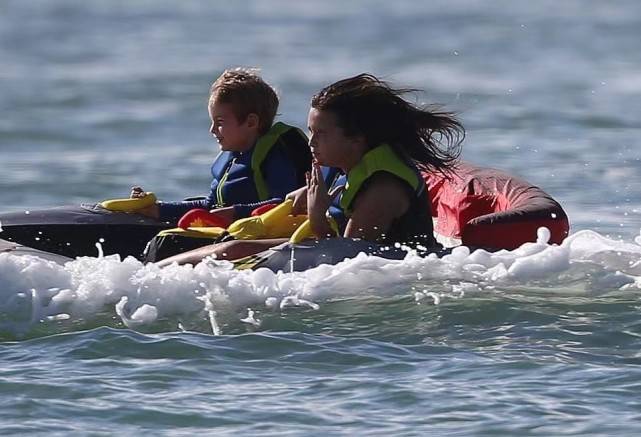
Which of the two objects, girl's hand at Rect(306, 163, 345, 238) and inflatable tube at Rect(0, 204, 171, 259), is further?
inflatable tube at Rect(0, 204, 171, 259)

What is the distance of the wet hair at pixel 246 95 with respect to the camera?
25.0 ft

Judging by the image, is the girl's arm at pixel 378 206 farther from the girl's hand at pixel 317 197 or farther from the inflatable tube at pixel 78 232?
the inflatable tube at pixel 78 232

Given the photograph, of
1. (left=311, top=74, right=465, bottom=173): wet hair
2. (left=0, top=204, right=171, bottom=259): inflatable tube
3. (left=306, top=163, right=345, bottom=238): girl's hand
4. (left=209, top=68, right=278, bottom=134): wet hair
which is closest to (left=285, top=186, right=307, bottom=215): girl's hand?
(left=306, top=163, right=345, bottom=238): girl's hand

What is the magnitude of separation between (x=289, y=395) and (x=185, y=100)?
1205cm

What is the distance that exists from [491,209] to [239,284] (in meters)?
1.48

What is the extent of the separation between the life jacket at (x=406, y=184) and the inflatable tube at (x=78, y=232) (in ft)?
4.39

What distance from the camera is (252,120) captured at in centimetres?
767

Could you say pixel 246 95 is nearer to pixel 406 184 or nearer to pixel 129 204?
pixel 129 204

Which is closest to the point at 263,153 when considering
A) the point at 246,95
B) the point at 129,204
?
the point at 246,95

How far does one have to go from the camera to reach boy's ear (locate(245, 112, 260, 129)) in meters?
7.66

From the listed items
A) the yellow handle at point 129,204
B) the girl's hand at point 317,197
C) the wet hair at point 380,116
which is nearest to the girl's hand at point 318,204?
the girl's hand at point 317,197

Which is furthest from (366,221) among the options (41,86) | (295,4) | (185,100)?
(295,4)

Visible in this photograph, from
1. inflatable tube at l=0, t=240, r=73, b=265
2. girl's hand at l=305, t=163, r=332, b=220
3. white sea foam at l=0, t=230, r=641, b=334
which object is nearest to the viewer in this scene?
white sea foam at l=0, t=230, r=641, b=334

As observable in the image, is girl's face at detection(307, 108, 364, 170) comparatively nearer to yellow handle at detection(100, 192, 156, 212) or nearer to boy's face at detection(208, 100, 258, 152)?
boy's face at detection(208, 100, 258, 152)
